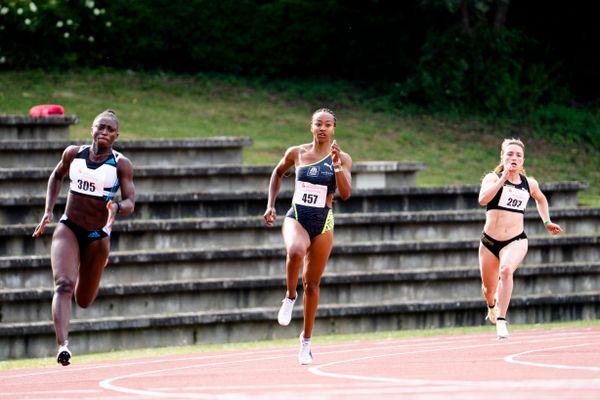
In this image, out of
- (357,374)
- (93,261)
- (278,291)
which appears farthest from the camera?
(278,291)

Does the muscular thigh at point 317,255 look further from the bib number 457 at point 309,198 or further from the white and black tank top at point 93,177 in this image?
the white and black tank top at point 93,177

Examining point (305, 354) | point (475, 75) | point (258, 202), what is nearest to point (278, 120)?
point (475, 75)

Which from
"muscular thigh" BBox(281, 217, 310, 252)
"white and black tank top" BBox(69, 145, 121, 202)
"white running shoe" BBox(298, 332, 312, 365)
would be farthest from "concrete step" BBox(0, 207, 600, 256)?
"white running shoe" BBox(298, 332, 312, 365)

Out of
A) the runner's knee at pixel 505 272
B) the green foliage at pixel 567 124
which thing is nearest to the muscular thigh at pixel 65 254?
the runner's knee at pixel 505 272

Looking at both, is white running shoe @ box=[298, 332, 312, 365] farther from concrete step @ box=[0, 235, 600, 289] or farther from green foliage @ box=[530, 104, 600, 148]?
green foliage @ box=[530, 104, 600, 148]

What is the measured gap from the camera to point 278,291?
745 inches

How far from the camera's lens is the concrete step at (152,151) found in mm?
19859

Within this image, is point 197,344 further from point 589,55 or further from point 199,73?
point 589,55

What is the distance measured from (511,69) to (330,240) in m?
14.1

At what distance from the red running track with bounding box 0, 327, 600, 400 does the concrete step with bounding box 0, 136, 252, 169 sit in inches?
209

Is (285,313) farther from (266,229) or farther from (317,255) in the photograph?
(266,229)

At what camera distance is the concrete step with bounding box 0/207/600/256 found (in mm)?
18561

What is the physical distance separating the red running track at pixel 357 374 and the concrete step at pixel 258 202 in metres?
4.16

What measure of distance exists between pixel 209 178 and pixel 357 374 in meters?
9.56
